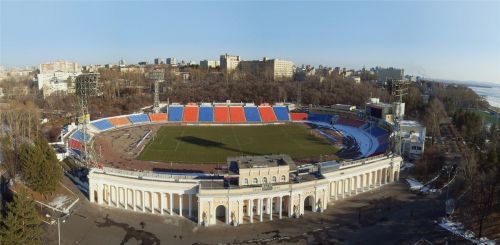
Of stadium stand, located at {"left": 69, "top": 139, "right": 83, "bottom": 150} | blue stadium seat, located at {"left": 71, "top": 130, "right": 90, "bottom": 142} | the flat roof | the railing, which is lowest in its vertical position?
stadium stand, located at {"left": 69, "top": 139, "right": 83, "bottom": 150}

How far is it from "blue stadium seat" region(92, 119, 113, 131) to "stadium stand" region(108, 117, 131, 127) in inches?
40.0

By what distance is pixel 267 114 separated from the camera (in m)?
76.8

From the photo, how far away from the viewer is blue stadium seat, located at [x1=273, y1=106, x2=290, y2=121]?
250ft

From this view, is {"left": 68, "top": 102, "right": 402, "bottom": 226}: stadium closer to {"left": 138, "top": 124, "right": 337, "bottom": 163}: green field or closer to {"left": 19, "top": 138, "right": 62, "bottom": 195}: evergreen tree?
{"left": 138, "top": 124, "right": 337, "bottom": 163}: green field

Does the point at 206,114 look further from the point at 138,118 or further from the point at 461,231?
the point at 461,231

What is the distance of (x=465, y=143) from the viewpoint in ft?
166

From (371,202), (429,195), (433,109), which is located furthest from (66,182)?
(433,109)

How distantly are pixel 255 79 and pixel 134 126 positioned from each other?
57.3 metres

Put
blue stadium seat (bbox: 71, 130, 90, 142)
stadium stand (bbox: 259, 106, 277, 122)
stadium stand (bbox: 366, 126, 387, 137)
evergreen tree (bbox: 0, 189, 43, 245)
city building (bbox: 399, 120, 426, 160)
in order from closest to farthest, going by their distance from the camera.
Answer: evergreen tree (bbox: 0, 189, 43, 245) → city building (bbox: 399, 120, 426, 160) → blue stadium seat (bbox: 71, 130, 90, 142) → stadium stand (bbox: 366, 126, 387, 137) → stadium stand (bbox: 259, 106, 277, 122)

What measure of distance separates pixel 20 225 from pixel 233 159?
1555cm

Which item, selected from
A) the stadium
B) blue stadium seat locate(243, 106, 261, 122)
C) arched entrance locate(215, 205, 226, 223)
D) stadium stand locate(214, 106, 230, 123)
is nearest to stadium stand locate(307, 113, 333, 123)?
the stadium

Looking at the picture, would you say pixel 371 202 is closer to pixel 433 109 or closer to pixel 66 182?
pixel 66 182

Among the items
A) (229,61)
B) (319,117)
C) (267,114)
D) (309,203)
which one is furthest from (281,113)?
(229,61)

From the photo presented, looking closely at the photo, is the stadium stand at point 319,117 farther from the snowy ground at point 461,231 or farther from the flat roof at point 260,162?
the snowy ground at point 461,231
